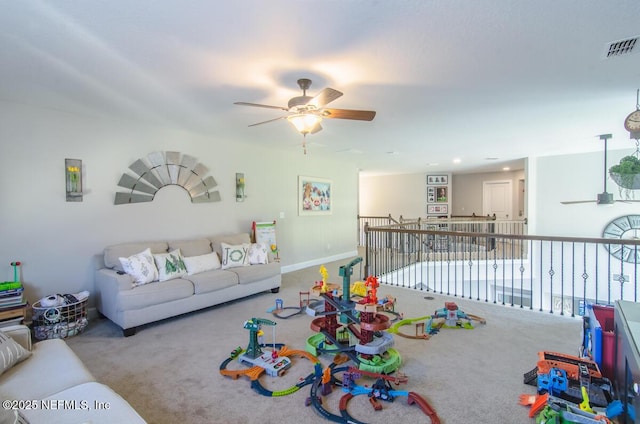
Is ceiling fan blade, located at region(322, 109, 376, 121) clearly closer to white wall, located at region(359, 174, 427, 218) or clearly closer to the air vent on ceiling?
the air vent on ceiling

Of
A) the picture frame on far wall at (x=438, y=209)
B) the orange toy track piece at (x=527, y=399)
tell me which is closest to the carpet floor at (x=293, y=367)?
the orange toy track piece at (x=527, y=399)

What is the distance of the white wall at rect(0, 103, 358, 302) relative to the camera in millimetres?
3367

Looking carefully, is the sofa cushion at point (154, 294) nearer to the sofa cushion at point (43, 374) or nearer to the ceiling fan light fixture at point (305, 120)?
the sofa cushion at point (43, 374)

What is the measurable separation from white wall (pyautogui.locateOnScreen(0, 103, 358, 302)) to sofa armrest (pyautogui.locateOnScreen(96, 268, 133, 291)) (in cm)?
38

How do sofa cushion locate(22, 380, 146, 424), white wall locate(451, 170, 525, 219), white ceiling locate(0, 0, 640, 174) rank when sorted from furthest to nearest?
white wall locate(451, 170, 525, 219) < white ceiling locate(0, 0, 640, 174) < sofa cushion locate(22, 380, 146, 424)

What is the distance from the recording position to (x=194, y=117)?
155 inches

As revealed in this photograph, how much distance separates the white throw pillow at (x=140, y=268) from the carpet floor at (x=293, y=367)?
21.4 inches

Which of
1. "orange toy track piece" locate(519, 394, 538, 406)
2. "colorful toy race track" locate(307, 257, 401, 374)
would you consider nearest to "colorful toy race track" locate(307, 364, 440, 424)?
"colorful toy race track" locate(307, 257, 401, 374)

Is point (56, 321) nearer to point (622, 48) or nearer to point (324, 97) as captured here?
point (324, 97)

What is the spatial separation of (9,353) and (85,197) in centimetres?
250

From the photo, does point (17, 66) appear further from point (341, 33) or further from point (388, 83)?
point (388, 83)

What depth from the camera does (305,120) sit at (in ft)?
9.66

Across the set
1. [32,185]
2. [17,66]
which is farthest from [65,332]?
[17,66]

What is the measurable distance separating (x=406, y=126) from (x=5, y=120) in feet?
15.4
